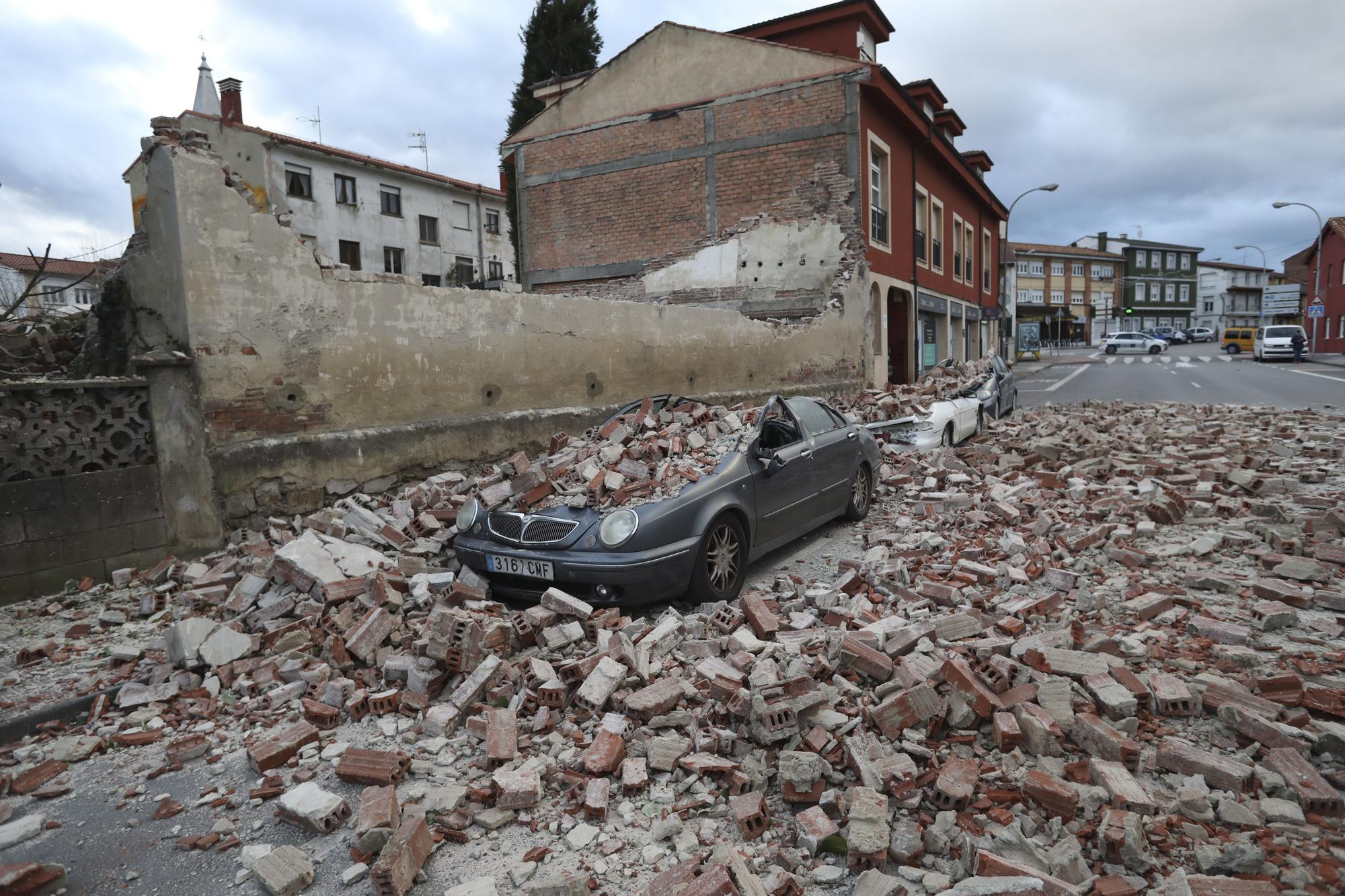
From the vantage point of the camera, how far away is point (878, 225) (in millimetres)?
19266

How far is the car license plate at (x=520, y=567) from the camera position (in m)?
5.09

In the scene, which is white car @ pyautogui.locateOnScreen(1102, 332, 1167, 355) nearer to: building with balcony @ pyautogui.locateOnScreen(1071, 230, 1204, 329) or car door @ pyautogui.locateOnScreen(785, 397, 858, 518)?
building with balcony @ pyautogui.locateOnScreen(1071, 230, 1204, 329)

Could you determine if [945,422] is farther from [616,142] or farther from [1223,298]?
[1223,298]

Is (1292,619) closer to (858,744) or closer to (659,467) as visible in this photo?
(858,744)

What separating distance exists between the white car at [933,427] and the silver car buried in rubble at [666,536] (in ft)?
15.0

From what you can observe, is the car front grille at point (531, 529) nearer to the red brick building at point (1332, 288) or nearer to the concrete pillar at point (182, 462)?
the concrete pillar at point (182, 462)

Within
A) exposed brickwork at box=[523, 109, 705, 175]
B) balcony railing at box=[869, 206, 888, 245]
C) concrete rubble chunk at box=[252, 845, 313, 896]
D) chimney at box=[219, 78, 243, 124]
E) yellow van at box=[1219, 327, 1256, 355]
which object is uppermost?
chimney at box=[219, 78, 243, 124]

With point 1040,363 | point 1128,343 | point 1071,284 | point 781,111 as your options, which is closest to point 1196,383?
point 781,111

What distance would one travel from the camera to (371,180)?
3450 centimetres

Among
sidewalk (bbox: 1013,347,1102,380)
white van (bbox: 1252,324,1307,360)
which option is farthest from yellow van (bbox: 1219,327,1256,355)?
white van (bbox: 1252,324,1307,360)

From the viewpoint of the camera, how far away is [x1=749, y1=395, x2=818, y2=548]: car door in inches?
238

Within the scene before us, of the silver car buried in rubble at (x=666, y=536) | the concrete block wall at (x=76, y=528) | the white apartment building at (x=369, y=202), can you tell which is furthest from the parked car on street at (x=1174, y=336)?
the concrete block wall at (x=76, y=528)

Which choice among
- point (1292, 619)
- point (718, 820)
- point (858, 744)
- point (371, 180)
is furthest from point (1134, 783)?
point (371, 180)

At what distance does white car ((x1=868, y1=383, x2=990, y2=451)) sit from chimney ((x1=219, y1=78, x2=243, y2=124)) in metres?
31.0
